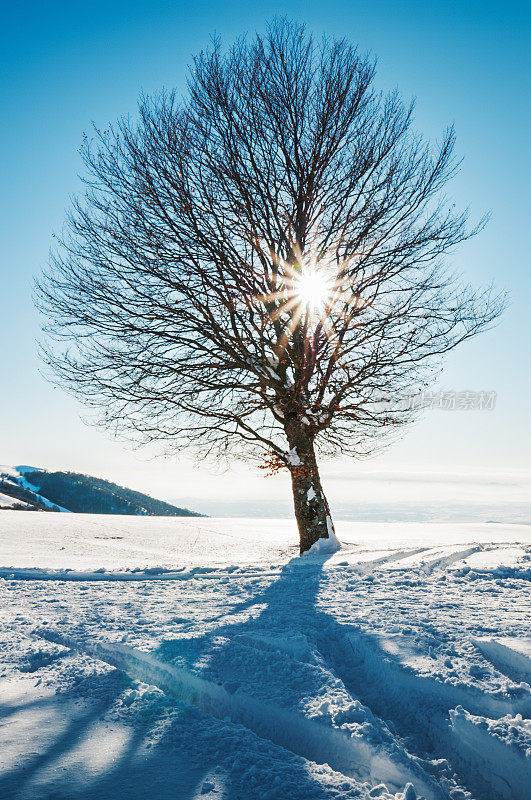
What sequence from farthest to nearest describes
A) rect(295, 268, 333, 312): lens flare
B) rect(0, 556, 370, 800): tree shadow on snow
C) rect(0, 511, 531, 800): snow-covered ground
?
1. rect(295, 268, 333, 312): lens flare
2. rect(0, 511, 531, 800): snow-covered ground
3. rect(0, 556, 370, 800): tree shadow on snow

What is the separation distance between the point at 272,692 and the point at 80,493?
270 ft

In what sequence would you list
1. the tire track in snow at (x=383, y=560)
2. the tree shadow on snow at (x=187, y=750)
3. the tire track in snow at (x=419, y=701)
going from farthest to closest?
the tire track in snow at (x=383, y=560), the tire track in snow at (x=419, y=701), the tree shadow on snow at (x=187, y=750)

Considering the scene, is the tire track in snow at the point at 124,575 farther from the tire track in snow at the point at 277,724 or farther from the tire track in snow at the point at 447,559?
the tire track in snow at the point at 277,724

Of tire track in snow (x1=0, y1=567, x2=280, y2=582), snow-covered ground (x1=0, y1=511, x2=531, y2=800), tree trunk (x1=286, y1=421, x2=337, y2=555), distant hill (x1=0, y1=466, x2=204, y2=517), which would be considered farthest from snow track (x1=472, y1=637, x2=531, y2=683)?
distant hill (x1=0, y1=466, x2=204, y2=517)

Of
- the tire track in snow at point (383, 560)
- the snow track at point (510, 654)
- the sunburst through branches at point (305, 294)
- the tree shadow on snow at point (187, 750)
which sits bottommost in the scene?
the tree shadow on snow at point (187, 750)

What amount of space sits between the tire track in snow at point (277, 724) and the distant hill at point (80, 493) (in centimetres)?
7099

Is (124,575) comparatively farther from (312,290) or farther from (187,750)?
(312,290)

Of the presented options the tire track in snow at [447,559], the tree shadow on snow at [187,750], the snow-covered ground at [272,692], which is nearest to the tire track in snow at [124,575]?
the snow-covered ground at [272,692]

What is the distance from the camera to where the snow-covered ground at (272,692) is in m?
1.76

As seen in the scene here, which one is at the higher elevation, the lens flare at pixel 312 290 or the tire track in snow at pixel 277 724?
the lens flare at pixel 312 290

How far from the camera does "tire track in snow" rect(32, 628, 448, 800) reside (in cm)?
181

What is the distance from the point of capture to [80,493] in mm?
77750

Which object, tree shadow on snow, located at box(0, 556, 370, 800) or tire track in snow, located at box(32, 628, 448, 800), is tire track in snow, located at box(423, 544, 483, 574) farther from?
tire track in snow, located at box(32, 628, 448, 800)

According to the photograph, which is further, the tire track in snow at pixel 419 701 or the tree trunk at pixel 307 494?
the tree trunk at pixel 307 494
